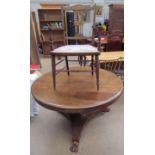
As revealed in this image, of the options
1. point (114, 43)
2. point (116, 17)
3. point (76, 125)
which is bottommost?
point (76, 125)

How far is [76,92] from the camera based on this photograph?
1.57 m

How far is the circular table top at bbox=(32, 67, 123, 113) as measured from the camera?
1.38m

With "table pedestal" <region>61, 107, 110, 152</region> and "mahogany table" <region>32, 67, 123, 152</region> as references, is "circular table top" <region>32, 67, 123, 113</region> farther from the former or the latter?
"table pedestal" <region>61, 107, 110, 152</region>

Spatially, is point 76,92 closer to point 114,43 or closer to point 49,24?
point 114,43

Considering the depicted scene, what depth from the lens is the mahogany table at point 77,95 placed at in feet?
4.54

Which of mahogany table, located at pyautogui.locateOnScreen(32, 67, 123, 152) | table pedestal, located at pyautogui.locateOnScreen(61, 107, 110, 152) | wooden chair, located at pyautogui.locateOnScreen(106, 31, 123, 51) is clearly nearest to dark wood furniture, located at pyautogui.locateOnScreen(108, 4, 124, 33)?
wooden chair, located at pyautogui.locateOnScreen(106, 31, 123, 51)

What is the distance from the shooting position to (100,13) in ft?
19.7

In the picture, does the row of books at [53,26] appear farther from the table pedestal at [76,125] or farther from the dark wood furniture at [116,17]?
the table pedestal at [76,125]

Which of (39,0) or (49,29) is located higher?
(39,0)

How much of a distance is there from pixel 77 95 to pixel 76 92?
6cm

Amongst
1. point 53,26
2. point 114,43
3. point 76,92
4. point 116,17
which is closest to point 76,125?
point 76,92
